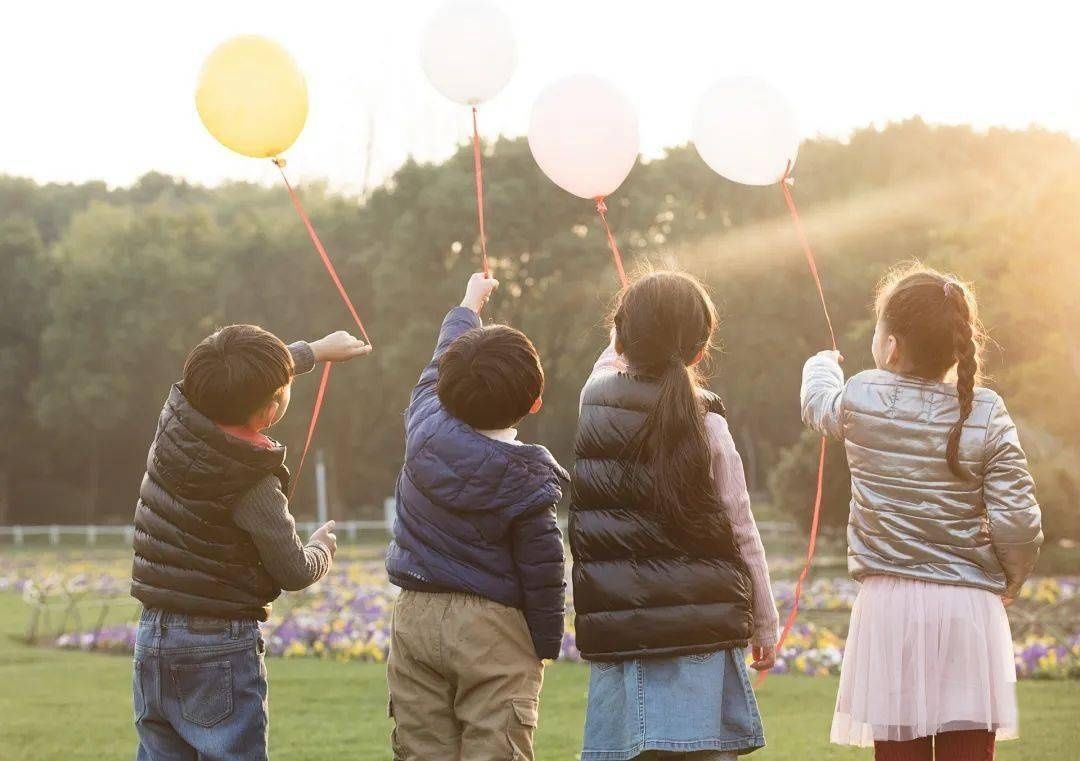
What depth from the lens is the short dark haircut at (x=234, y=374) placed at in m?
3.04

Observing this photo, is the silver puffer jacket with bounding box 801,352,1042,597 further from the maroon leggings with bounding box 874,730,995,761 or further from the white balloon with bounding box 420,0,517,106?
A: the white balloon with bounding box 420,0,517,106

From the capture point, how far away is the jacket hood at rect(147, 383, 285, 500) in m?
2.99

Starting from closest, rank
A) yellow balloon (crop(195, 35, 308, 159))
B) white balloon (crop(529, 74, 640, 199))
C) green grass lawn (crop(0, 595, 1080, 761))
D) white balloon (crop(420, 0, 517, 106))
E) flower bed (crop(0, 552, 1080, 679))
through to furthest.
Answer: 1. yellow balloon (crop(195, 35, 308, 159))
2. white balloon (crop(529, 74, 640, 199))
3. white balloon (crop(420, 0, 517, 106))
4. green grass lawn (crop(0, 595, 1080, 761))
5. flower bed (crop(0, 552, 1080, 679))

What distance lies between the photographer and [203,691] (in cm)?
298

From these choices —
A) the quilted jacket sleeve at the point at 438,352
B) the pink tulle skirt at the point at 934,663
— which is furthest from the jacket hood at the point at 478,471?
the pink tulle skirt at the point at 934,663

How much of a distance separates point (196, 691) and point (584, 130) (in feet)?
7.09

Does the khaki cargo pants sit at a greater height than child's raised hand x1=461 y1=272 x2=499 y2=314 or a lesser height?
lesser

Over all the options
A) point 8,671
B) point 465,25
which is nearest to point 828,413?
point 465,25

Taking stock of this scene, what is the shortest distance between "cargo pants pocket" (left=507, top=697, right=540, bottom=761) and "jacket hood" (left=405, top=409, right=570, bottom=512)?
0.43 metres

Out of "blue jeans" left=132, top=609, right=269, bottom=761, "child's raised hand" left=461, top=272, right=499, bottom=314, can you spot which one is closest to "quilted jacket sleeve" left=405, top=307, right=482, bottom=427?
"child's raised hand" left=461, top=272, right=499, bottom=314

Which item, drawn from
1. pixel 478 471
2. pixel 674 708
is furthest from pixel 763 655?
pixel 478 471

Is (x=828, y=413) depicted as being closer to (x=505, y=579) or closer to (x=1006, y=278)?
(x=505, y=579)

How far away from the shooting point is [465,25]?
14.3 feet

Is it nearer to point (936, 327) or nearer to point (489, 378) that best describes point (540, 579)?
point (489, 378)
